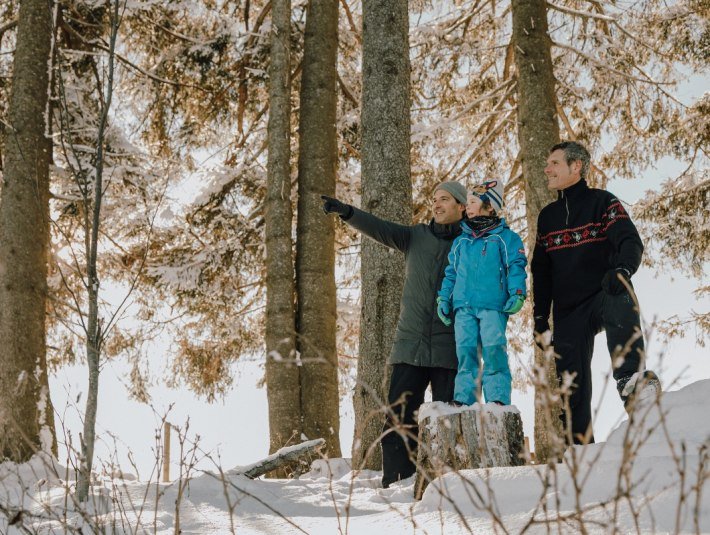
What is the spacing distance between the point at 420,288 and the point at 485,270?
1.65 ft

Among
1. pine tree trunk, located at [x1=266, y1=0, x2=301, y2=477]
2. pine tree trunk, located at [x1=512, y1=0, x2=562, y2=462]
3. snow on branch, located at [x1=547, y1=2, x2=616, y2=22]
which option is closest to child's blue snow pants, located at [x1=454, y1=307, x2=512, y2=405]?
pine tree trunk, located at [x1=512, y1=0, x2=562, y2=462]

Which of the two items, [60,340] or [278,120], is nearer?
[278,120]

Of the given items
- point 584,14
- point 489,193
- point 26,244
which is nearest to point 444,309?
point 489,193

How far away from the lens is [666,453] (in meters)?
2.72

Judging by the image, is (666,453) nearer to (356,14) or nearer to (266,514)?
(266,514)

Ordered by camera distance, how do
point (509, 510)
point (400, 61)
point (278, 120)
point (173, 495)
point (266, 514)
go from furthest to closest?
1. point (278, 120)
2. point (400, 61)
3. point (173, 495)
4. point (266, 514)
5. point (509, 510)

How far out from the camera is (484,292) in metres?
4.11

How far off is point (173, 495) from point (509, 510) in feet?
7.73

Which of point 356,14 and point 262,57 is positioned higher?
point 356,14

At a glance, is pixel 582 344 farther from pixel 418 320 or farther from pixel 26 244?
pixel 26 244

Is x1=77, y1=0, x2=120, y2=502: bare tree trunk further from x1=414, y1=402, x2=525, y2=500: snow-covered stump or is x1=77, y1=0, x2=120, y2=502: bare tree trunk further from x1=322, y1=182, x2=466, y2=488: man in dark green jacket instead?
x1=414, y1=402, x2=525, y2=500: snow-covered stump

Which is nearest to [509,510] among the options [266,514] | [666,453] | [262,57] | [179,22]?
[666,453]

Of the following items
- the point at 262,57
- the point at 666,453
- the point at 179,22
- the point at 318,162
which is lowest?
the point at 666,453

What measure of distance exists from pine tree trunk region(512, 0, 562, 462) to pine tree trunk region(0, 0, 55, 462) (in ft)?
14.8
